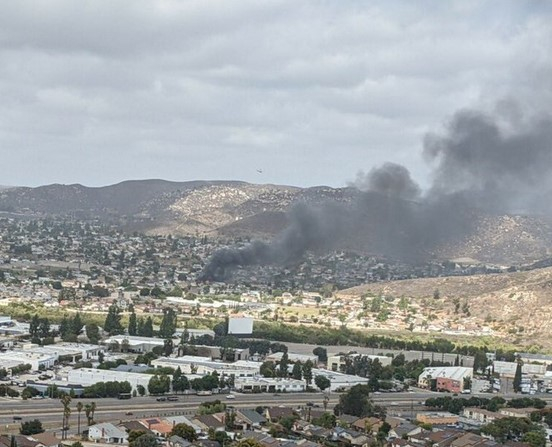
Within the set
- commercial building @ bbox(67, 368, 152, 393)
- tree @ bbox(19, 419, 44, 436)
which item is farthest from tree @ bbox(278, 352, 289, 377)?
tree @ bbox(19, 419, 44, 436)

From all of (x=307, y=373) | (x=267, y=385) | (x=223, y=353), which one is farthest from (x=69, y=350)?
(x=307, y=373)

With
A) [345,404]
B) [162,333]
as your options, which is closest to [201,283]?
[162,333]

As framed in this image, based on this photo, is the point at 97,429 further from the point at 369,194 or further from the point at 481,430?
the point at 369,194

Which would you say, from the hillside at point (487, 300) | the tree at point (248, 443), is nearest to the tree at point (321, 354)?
the hillside at point (487, 300)

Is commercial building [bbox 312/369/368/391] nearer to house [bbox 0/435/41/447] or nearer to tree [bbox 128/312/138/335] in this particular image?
tree [bbox 128/312/138/335]

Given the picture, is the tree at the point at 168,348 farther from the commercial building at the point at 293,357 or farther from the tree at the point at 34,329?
the tree at the point at 34,329

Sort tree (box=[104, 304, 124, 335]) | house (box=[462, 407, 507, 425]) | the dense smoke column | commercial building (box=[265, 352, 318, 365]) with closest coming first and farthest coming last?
house (box=[462, 407, 507, 425]) → commercial building (box=[265, 352, 318, 365]) → tree (box=[104, 304, 124, 335]) → the dense smoke column
